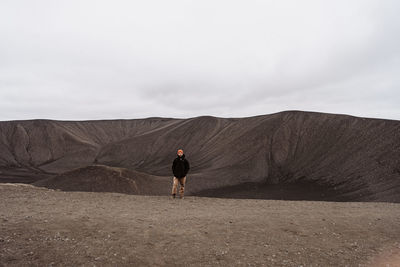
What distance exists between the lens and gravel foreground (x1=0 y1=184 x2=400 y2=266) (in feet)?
15.7

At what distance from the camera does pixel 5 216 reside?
6.69 m

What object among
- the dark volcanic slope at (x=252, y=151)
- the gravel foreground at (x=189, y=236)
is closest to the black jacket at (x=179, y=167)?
the gravel foreground at (x=189, y=236)

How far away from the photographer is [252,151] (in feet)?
120

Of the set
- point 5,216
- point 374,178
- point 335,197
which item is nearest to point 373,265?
point 5,216

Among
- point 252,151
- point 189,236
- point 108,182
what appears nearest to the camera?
point 189,236

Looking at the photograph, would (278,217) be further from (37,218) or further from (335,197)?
(335,197)

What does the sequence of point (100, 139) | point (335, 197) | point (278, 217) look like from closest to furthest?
point (278, 217), point (335, 197), point (100, 139)

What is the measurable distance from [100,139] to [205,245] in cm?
7558

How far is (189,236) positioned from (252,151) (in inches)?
1250

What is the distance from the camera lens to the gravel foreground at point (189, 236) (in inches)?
189

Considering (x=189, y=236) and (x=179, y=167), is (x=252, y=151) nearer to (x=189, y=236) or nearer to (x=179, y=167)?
(x=179, y=167)

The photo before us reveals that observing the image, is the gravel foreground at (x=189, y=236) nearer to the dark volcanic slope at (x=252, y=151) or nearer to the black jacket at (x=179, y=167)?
the black jacket at (x=179, y=167)

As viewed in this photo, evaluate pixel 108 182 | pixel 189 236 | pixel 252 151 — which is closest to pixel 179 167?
pixel 189 236

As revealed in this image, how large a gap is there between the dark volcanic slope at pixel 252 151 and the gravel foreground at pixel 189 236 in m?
14.4
